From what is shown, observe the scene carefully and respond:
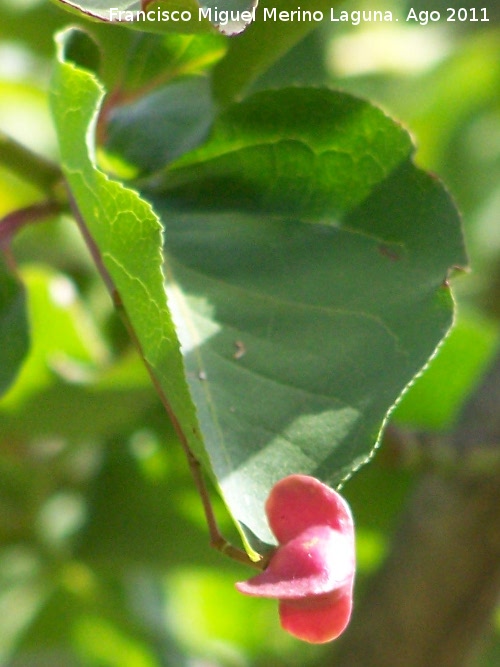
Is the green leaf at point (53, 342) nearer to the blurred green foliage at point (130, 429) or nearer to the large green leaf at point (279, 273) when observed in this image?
the blurred green foliage at point (130, 429)

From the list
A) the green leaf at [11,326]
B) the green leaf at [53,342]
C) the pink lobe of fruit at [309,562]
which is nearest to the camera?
the pink lobe of fruit at [309,562]

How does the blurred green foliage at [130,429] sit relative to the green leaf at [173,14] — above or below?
below

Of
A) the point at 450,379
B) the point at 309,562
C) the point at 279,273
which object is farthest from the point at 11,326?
the point at 450,379

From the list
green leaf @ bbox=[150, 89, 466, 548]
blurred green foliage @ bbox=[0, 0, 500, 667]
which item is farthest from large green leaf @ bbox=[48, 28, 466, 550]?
blurred green foliage @ bbox=[0, 0, 500, 667]

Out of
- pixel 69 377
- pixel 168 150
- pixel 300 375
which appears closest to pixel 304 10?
pixel 168 150

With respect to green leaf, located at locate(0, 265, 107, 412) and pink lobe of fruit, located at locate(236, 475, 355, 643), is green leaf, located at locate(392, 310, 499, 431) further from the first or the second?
pink lobe of fruit, located at locate(236, 475, 355, 643)

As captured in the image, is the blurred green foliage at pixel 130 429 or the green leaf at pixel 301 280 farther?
the blurred green foliage at pixel 130 429

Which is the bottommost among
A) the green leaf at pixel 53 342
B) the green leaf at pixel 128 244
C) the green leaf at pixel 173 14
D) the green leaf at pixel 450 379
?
the green leaf at pixel 450 379

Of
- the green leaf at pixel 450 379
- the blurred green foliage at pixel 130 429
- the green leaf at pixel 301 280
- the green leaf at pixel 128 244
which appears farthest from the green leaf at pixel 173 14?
the green leaf at pixel 450 379

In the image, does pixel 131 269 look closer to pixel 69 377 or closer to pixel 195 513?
pixel 69 377
